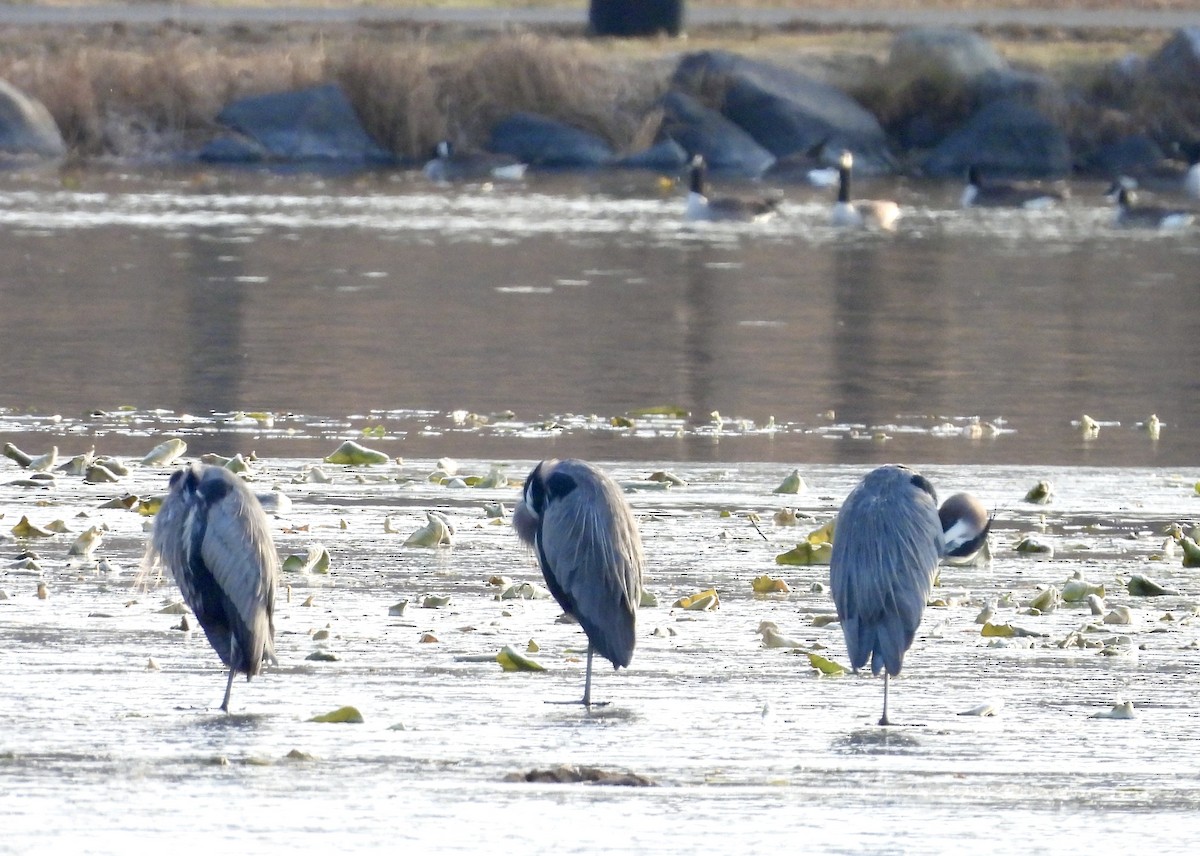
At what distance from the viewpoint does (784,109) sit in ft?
133

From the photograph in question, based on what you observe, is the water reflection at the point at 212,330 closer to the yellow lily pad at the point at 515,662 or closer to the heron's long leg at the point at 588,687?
the yellow lily pad at the point at 515,662

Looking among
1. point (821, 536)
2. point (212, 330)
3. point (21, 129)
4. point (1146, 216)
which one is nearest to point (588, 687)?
point (821, 536)

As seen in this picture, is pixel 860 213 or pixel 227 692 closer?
pixel 227 692

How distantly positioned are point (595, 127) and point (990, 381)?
25301 mm

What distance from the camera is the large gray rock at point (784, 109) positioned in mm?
40406

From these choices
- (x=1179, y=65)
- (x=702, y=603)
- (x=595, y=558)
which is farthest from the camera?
(x=1179, y=65)

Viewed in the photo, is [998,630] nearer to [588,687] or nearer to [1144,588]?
[1144,588]

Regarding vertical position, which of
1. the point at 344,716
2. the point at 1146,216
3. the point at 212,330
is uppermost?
the point at 1146,216

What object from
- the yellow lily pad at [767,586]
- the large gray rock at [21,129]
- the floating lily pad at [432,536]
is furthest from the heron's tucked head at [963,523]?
the large gray rock at [21,129]

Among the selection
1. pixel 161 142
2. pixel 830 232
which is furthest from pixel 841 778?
pixel 161 142

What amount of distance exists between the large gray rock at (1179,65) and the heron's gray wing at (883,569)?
1451 inches

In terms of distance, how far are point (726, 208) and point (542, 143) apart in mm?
10879

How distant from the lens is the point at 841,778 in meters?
6.65

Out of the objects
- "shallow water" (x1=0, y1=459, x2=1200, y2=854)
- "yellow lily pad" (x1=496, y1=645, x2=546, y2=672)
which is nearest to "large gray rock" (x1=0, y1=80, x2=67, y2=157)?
"shallow water" (x1=0, y1=459, x2=1200, y2=854)
